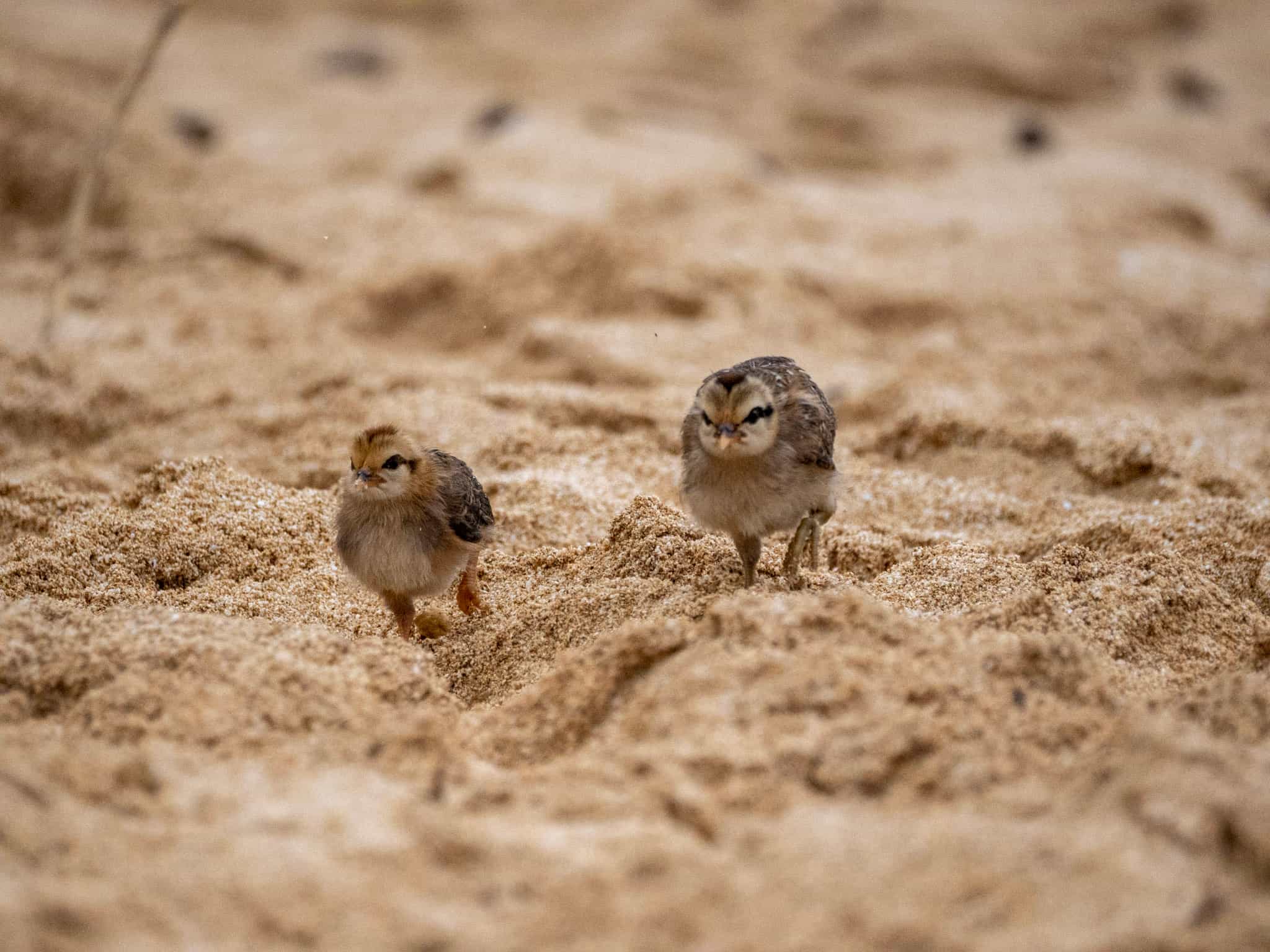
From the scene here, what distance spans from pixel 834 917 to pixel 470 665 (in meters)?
1.87

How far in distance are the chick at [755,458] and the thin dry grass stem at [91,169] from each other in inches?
188

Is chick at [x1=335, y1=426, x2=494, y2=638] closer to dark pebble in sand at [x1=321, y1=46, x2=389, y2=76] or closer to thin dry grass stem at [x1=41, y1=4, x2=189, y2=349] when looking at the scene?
thin dry grass stem at [x1=41, y1=4, x2=189, y2=349]

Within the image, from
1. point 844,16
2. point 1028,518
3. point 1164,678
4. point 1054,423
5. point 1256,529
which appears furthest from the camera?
point 844,16

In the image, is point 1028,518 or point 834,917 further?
point 1028,518

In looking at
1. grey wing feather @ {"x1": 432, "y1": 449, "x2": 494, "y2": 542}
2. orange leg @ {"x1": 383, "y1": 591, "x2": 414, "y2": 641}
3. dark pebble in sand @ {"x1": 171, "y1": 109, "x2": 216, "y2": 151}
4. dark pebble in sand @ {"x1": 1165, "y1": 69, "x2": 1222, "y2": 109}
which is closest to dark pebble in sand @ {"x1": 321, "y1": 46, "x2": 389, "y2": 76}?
dark pebble in sand @ {"x1": 171, "y1": 109, "x2": 216, "y2": 151}

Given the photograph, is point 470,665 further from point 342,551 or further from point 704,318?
point 704,318

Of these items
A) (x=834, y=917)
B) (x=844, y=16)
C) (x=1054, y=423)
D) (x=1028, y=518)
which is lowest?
(x=834, y=917)

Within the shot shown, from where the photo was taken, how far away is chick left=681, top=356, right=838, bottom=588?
11.8ft

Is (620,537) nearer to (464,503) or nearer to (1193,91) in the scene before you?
(464,503)

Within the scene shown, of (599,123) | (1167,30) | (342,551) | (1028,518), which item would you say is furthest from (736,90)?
(342,551)

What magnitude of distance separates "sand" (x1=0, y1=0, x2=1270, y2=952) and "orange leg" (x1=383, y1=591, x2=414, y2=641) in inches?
2.7

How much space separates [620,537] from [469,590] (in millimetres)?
600

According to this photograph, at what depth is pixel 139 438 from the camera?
5.74m

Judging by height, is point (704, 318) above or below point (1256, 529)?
above
